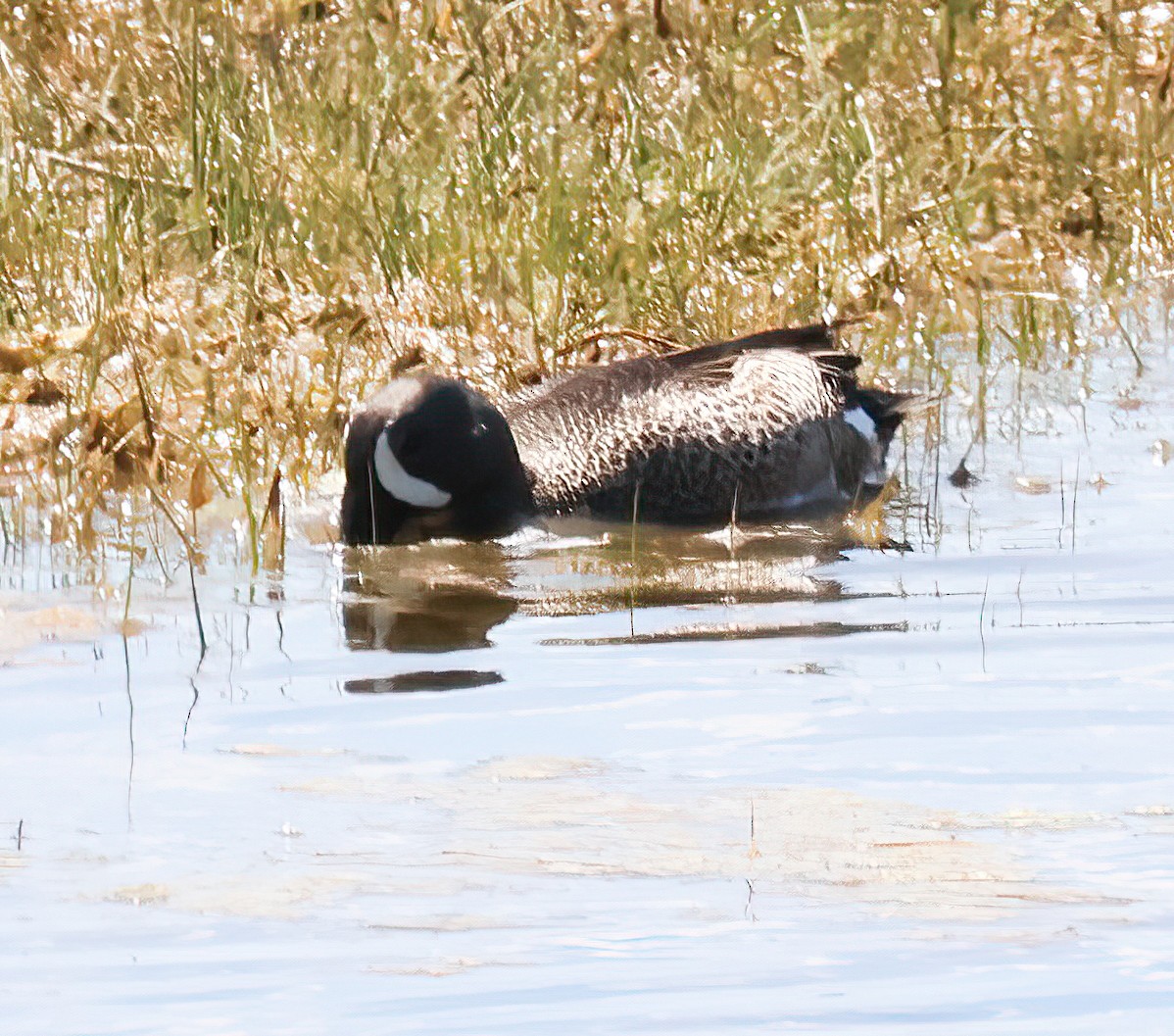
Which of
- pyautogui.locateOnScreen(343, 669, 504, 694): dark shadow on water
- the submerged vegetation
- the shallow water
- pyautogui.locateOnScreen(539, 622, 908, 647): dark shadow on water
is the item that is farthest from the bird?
pyautogui.locateOnScreen(343, 669, 504, 694): dark shadow on water

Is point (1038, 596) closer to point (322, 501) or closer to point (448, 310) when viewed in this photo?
point (322, 501)

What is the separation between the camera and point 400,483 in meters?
6.60

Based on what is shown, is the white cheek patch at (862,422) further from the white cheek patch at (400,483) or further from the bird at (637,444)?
the white cheek patch at (400,483)

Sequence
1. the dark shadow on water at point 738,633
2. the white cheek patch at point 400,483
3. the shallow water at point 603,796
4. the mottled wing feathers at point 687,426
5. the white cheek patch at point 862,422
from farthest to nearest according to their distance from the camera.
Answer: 1. the white cheek patch at point 862,422
2. the mottled wing feathers at point 687,426
3. the white cheek patch at point 400,483
4. the dark shadow on water at point 738,633
5. the shallow water at point 603,796

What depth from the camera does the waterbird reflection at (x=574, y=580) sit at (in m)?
5.32

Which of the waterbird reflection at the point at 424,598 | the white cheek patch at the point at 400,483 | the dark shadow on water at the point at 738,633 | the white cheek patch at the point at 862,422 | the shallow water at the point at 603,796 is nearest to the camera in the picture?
the shallow water at the point at 603,796

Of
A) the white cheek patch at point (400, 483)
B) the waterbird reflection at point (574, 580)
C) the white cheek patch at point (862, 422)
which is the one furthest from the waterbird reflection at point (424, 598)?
the white cheek patch at point (862, 422)

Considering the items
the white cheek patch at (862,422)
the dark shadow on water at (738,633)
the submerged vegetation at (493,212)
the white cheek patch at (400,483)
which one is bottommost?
the dark shadow on water at (738,633)

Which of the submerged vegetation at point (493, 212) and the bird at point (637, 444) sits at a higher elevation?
the submerged vegetation at point (493, 212)

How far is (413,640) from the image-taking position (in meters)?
5.27

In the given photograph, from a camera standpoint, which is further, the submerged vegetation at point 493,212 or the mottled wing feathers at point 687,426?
the submerged vegetation at point 493,212

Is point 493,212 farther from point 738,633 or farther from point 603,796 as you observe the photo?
point 603,796

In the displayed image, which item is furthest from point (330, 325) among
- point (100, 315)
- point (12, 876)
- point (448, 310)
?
point (12, 876)

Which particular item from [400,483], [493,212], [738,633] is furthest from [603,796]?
[493,212]
